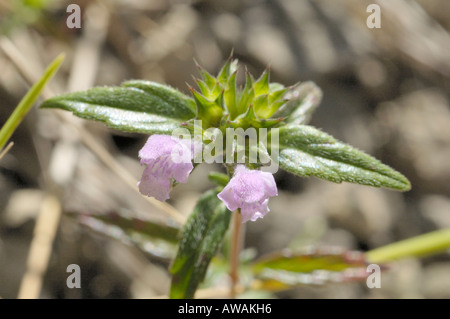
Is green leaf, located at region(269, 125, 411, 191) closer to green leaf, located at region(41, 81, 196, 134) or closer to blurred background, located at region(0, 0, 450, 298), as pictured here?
green leaf, located at region(41, 81, 196, 134)

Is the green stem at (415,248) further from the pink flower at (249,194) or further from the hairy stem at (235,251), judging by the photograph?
the pink flower at (249,194)

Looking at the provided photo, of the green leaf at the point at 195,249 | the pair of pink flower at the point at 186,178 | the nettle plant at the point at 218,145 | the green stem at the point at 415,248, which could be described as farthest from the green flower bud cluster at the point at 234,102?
the green stem at the point at 415,248

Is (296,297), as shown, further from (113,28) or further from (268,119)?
(113,28)

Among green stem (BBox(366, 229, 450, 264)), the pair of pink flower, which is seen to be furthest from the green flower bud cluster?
green stem (BBox(366, 229, 450, 264))

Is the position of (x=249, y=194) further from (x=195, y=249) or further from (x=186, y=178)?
(x=195, y=249)

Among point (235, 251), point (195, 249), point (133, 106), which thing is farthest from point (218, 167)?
point (133, 106)

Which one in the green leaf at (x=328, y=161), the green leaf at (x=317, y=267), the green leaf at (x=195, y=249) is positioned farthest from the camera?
the green leaf at (x=317, y=267)
